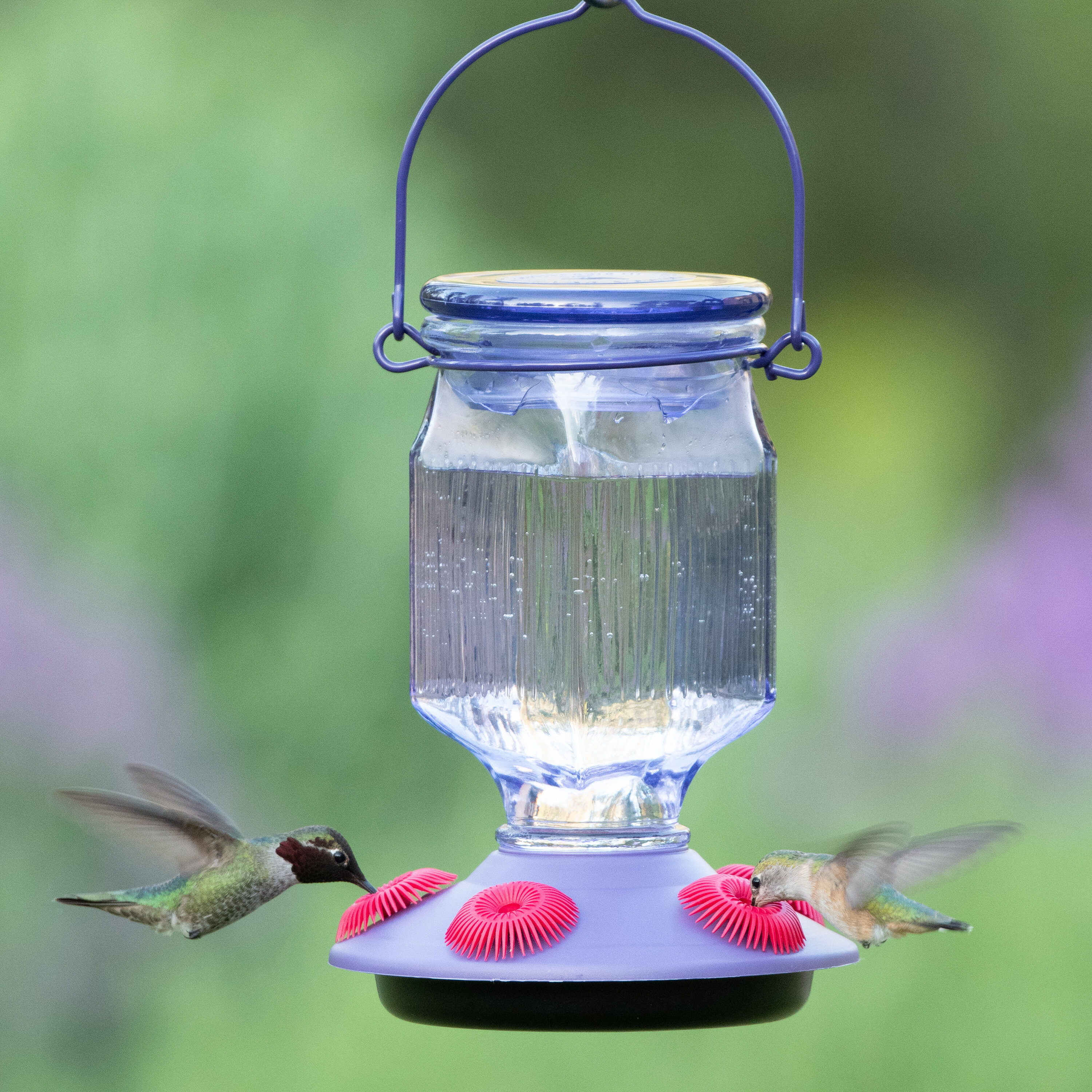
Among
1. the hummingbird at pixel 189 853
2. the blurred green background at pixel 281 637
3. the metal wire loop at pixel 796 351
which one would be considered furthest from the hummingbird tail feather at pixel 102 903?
the blurred green background at pixel 281 637

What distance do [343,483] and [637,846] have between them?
1.90 m

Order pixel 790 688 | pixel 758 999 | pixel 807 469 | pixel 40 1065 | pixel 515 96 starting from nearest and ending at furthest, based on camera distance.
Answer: pixel 758 999 → pixel 40 1065 → pixel 790 688 → pixel 807 469 → pixel 515 96

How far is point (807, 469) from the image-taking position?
3.50m

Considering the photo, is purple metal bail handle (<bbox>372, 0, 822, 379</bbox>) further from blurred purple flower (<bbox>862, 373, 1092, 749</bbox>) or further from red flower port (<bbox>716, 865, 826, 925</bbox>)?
blurred purple flower (<bbox>862, 373, 1092, 749</bbox>)

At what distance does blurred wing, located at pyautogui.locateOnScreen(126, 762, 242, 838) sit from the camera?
4.90 ft

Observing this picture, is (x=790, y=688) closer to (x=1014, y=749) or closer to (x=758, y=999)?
(x=1014, y=749)

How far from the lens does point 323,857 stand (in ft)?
4.33

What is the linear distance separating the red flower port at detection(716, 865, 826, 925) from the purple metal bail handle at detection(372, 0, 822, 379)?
1.23 ft

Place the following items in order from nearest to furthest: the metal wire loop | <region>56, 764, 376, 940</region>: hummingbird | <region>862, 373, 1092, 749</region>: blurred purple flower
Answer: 1. the metal wire loop
2. <region>56, 764, 376, 940</region>: hummingbird
3. <region>862, 373, 1092, 749</region>: blurred purple flower

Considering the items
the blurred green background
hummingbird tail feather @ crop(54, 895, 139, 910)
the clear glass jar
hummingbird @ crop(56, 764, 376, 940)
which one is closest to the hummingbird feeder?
the clear glass jar

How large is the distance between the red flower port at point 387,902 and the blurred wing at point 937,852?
36 cm

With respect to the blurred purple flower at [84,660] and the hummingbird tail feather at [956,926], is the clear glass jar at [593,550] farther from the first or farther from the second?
the blurred purple flower at [84,660]

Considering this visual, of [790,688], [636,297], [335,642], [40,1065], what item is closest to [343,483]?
[335,642]

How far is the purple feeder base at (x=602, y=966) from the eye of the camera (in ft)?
3.45
